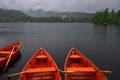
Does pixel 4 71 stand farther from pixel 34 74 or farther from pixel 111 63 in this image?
pixel 111 63

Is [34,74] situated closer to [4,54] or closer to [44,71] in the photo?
[44,71]

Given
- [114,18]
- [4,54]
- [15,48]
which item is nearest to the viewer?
[4,54]

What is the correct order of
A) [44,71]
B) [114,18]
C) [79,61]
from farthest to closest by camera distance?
1. [114,18]
2. [79,61]
3. [44,71]

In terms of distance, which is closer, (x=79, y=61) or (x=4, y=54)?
(x=79, y=61)

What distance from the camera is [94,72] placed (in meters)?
17.3

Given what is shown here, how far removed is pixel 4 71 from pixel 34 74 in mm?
7768

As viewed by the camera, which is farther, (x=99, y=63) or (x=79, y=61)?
(x=99, y=63)

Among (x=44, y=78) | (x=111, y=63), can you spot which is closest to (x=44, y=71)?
(x=44, y=78)

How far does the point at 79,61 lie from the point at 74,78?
225 inches

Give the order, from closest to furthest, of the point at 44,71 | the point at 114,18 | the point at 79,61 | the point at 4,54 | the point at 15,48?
the point at 44,71 → the point at 79,61 → the point at 4,54 → the point at 15,48 → the point at 114,18

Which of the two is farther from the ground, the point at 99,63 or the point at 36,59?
the point at 36,59

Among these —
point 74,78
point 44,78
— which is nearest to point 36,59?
point 44,78

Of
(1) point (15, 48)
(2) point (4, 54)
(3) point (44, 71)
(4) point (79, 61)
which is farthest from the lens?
(1) point (15, 48)

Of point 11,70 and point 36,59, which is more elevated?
point 36,59
